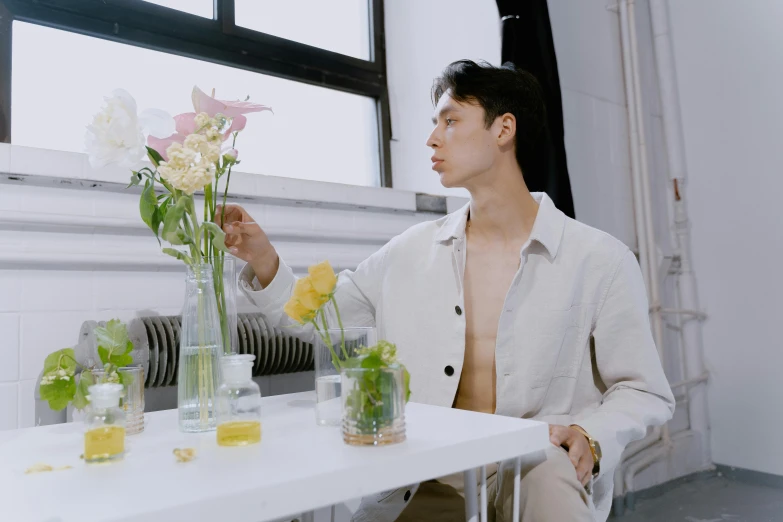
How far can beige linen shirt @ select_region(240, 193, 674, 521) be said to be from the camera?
118 cm

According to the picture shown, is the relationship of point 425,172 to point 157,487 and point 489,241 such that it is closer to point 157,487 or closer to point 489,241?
point 489,241

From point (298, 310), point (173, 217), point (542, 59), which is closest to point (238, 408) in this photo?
point (298, 310)

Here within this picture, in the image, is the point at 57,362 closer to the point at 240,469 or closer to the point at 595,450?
the point at 240,469

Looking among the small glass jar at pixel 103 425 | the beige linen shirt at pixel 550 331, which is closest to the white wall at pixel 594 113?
the beige linen shirt at pixel 550 331

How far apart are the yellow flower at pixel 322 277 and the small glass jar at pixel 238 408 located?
0.36ft

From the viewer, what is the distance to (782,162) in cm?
238

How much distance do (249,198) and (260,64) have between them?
642 millimetres

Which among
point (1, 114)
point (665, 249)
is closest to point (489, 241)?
point (1, 114)

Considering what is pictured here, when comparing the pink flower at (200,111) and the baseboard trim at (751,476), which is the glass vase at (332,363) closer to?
the pink flower at (200,111)

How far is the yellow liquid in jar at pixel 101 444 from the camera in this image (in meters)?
0.70

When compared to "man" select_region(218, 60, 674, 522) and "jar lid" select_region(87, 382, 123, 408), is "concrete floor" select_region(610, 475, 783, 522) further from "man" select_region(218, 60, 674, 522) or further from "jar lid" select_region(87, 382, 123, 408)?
"jar lid" select_region(87, 382, 123, 408)

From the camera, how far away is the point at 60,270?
1.27 metres

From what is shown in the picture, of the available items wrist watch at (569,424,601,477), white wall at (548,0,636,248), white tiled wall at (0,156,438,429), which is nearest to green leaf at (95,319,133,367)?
white tiled wall at (0,156,438,429)

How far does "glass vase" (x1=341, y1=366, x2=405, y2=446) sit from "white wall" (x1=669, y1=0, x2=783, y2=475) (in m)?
2.17
